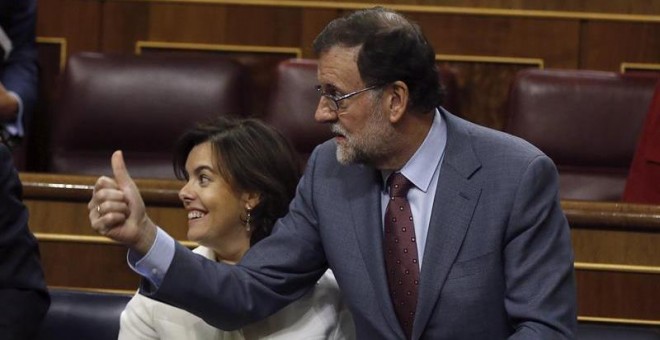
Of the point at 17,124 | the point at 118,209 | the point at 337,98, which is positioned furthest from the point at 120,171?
the point at 17,124

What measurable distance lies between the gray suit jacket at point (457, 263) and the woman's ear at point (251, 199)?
77 millimetres

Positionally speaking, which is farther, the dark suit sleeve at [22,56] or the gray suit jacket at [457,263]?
the dark suit sleeve at [22,56]

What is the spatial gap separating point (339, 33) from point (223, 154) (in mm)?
178

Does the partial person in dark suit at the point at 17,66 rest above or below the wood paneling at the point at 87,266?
above

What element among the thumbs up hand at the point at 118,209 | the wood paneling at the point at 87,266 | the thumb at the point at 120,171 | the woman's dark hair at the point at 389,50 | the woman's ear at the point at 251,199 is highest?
the woman's dark hair at the point at 389,50

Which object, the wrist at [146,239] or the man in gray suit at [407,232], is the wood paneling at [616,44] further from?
the wrist at [146,239]

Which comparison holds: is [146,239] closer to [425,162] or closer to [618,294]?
[425,162]

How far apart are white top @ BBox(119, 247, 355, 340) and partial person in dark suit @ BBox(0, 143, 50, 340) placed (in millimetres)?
103

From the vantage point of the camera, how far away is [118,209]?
910 millimetres

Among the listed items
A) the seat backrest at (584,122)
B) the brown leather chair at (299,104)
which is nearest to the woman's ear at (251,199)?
the brown leather chair at (299,104)

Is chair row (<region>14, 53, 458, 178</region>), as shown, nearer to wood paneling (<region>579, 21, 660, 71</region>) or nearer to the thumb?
wood paneling (<region>579, 21, 660, 71</region>)

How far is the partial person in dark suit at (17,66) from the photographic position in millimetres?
1715

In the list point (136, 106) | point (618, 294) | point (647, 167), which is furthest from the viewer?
point (136, 106)

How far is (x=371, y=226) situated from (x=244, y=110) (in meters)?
0.88
